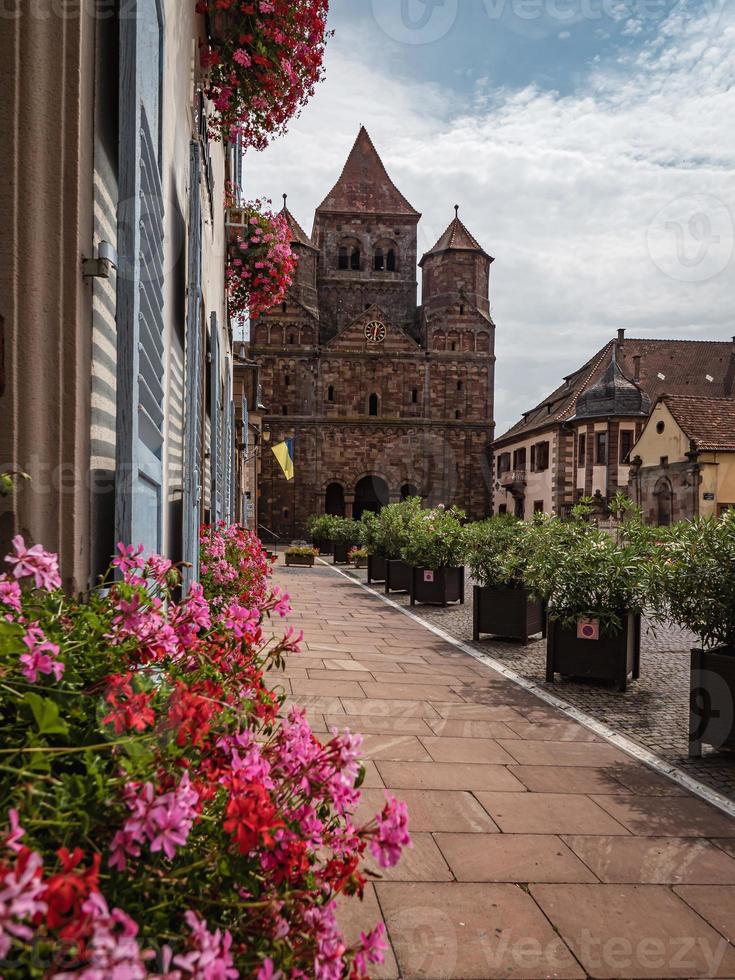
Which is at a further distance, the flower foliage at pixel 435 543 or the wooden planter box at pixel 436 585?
the wooden planter box at pixel 436 585

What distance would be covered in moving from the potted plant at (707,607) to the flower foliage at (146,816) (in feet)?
12.3

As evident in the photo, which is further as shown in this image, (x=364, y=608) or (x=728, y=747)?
(x=364, y=608)

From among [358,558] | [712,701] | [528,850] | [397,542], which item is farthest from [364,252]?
[528,850]

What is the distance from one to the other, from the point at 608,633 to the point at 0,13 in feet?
19.6

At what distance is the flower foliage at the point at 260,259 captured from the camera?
862 cm

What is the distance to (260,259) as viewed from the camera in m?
8.72

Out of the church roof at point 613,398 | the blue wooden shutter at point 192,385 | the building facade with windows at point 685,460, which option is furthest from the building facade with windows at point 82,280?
the church roof at point 613,398

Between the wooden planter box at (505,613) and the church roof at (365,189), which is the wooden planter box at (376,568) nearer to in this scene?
the wooden planter box at (505,613)

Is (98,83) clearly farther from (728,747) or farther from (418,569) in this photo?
(418,569)

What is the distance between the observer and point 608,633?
256 inches

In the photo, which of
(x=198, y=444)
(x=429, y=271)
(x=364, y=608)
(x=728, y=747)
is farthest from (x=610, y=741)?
(x=429, y=271)

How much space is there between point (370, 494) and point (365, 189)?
19.0 m

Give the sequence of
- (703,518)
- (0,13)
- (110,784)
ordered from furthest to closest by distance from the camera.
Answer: (703,518) < (0,13) < (110,784)

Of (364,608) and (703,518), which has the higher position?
(703,518)
